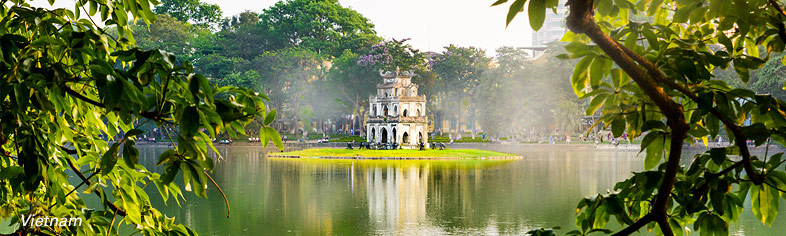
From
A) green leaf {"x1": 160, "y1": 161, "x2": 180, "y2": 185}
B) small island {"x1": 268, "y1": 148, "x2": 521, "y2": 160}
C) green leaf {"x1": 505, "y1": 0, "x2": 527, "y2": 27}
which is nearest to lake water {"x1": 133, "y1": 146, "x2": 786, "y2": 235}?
small island {"x1": 268, "y1": 148, "x2": 521, "y2": 160}

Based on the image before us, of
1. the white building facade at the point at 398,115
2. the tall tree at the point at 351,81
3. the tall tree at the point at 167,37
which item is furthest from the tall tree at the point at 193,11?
the white building facade at the point at 398,115

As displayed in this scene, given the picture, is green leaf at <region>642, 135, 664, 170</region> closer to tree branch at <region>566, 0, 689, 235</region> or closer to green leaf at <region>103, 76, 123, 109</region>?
tree branch at <region>566, 0, 689, 235</region>

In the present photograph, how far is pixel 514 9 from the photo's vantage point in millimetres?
1369

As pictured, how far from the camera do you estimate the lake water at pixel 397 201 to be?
1323 cm

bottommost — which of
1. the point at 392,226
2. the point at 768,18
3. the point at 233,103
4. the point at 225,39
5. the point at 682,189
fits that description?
the point at 392,226

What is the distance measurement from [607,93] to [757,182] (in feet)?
1.32

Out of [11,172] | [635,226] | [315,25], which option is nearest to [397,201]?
[11,172]

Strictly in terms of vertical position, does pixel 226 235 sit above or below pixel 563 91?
below

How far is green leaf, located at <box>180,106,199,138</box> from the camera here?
150 cm

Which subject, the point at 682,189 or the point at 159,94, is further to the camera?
the point at 682,189

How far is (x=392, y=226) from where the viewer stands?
44.1 ft

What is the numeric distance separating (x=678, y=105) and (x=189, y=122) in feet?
3.42

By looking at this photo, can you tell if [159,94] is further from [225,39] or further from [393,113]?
[225,39]

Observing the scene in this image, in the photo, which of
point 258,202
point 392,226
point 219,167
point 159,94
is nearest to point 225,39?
point 219,167
